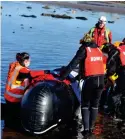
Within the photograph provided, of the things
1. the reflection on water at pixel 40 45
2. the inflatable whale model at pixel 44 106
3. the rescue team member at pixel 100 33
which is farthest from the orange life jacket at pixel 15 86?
the reflection on water at pixel 40 45

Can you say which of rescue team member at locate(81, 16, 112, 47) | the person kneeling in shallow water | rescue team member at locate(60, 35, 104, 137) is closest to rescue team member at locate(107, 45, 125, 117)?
rescue team member at locate(60, 35, 104, 137)

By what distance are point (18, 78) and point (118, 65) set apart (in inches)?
85.6

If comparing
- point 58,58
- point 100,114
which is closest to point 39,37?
point 58,58

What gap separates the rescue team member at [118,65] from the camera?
30.3ft

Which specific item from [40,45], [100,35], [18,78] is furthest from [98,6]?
[18,78]

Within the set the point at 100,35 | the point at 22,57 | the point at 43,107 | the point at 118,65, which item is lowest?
the point at 43,107

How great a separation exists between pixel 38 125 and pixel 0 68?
578cm

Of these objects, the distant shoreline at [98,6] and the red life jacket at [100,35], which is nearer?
the red life jacket at [100,35]

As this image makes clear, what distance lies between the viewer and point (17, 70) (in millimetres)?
8523

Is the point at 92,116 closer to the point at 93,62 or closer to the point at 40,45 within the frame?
the point at 93,62

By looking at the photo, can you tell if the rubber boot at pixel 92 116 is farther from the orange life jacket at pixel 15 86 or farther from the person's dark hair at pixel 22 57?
the person's dark hair at pixel 22 57

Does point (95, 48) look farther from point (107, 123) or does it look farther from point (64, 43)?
point (64, 43)

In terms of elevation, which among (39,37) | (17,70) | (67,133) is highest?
(39,37)

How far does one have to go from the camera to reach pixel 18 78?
28.4 feet
